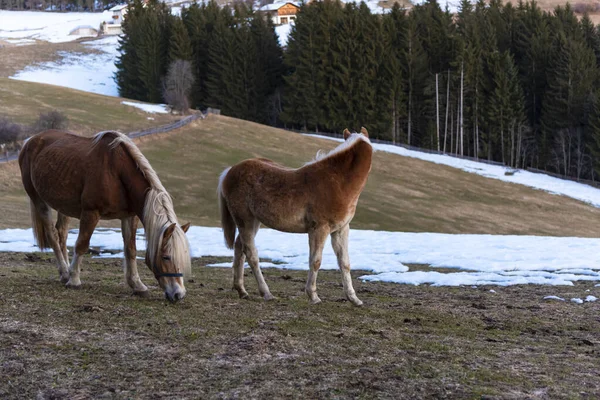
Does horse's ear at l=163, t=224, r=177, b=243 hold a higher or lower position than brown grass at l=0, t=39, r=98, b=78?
lower

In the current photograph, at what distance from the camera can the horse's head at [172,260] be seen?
8359 mm

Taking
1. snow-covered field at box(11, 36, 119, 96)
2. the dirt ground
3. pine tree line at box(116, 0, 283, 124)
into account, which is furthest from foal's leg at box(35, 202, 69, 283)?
snow-covered field at box(11, 36, 119, 96)

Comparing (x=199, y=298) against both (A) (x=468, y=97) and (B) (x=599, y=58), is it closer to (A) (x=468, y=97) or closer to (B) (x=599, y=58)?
(A) (x=468, y=97)

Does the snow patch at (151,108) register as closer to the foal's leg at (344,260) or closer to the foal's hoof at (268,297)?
the foal's hoof at (268,297)

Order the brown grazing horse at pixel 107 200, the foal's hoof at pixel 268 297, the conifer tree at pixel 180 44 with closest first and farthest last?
the brown grazing horse at pixel 107 200 → the foal's hoof at pixel 268 297 → the conifer tree at pixel 180 44

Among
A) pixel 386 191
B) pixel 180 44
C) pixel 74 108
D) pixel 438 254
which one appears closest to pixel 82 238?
pixel 438 254

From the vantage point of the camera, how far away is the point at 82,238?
9.20 meters

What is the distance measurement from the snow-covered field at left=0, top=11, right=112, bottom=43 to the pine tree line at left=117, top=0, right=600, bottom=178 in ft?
210

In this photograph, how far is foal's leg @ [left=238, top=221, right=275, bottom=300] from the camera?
31.7 feet

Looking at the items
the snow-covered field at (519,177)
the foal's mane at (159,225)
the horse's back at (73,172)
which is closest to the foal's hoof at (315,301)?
the foal's mane at (159,225)

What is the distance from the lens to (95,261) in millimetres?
14000

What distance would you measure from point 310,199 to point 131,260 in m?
2.61

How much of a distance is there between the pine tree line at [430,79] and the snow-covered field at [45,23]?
210ft

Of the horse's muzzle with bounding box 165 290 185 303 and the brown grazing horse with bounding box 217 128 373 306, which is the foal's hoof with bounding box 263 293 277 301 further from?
the horse's muzzle with bounding box 165 290 185 303
